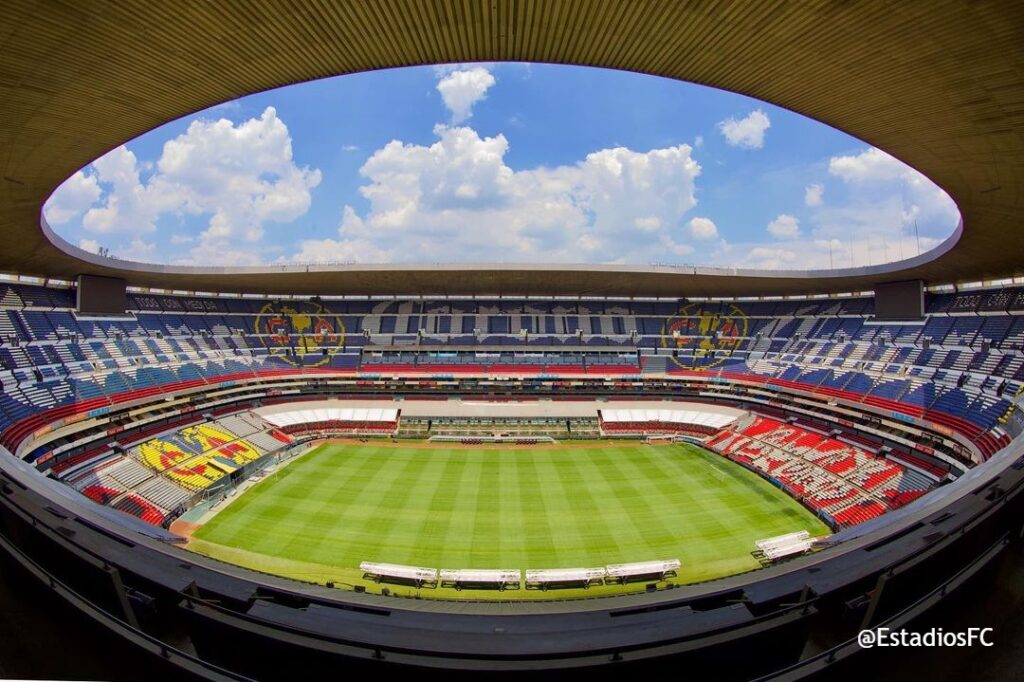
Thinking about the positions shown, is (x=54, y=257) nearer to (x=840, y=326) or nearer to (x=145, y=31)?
(x=145, y=31)

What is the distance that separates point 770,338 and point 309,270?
38387mm

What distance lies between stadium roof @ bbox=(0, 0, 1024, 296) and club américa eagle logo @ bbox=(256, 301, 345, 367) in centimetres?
2807

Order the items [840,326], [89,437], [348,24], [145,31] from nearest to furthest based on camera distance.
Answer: [145,31], [348,24], [89,437], [840,326]

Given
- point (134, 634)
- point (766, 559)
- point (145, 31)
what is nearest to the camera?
point (134, 634)

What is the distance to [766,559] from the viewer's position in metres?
16.6

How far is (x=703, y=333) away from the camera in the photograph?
4372 cm

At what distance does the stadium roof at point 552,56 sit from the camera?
752cm

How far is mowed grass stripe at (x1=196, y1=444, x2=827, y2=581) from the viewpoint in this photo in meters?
17.7

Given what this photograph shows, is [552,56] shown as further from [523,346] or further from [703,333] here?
[703,333]

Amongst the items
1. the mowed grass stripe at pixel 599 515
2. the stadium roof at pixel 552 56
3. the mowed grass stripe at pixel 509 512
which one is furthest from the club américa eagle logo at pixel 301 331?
the stadium roof at pixel 552 56

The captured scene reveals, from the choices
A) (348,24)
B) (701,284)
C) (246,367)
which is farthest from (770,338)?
(246,367)

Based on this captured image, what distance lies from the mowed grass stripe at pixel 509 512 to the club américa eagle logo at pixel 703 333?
1420 cm

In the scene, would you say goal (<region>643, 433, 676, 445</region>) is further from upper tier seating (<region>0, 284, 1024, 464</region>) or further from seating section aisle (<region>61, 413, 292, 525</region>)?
seating section aisle (<region>61, 413, 292, 525</region>)

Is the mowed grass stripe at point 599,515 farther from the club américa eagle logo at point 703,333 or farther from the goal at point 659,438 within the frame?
the club américa eagle logo at point 703,333
